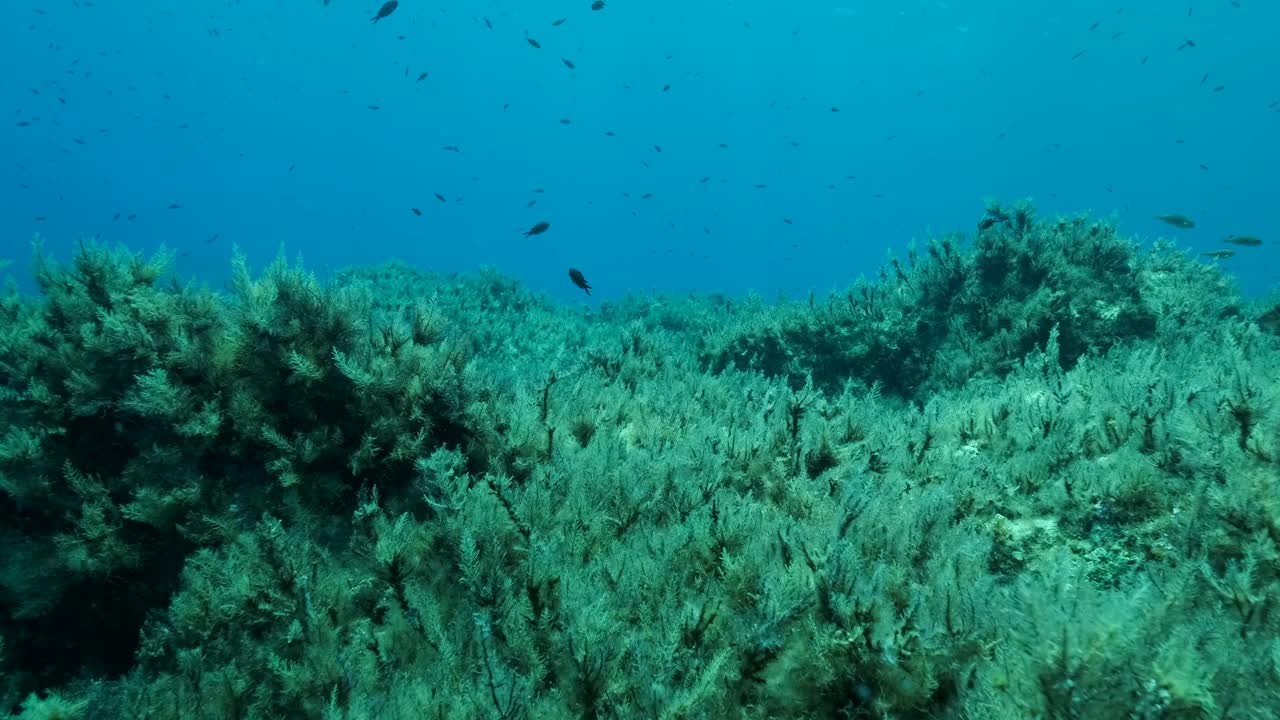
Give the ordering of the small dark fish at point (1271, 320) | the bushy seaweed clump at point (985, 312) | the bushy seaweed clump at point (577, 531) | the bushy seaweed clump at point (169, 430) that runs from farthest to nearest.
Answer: the bushy seaweed clump at point (985, 312) → the small dark fish at point (1271, 320) → the bushy seaweed clump at point (169, 430) → the bushy seaweed clump at point (577, 531)

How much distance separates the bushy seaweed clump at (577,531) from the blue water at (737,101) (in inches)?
4827

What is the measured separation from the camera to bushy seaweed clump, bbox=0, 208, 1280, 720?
215cm

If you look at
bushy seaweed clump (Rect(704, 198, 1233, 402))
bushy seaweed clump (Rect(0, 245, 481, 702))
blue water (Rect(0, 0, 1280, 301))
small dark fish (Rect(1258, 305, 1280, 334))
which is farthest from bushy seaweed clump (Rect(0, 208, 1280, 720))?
blue water (Rect(0, 0, 1280, 301))

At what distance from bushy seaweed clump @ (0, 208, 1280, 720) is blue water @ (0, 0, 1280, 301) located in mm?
122599

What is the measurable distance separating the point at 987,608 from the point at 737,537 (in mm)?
1135

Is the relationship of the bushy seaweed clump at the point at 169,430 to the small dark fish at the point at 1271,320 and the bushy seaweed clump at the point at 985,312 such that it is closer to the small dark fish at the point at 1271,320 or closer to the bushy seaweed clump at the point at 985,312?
the bushy seaweed clump at the point at 985,312

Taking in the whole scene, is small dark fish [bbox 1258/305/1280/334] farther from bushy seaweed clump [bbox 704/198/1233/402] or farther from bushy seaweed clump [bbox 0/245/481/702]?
bushy seaweed clump [bbox 0/245/481/702]

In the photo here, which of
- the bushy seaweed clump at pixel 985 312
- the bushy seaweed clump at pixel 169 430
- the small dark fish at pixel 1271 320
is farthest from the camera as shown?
the bushy seaweed clump at pixel 985 312

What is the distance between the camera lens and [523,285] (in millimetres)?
17203

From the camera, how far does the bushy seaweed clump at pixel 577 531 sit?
2150 mm

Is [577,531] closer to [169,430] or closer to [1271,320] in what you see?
[169,430]

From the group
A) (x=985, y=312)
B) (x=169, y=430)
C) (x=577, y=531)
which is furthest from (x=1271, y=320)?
(x=169, y=430)

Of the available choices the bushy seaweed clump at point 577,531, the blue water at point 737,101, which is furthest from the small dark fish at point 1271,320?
the blue water at point 737,101

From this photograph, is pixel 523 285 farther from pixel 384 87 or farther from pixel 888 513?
pixel 384 87
